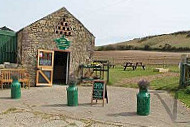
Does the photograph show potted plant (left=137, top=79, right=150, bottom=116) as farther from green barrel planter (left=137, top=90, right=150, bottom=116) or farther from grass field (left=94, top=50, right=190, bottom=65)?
grass field (left=94, top=50, right=190, bottom=65)

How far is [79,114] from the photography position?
7.39 metres

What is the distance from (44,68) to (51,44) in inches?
56.7

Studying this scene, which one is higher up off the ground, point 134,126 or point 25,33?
point 25,33

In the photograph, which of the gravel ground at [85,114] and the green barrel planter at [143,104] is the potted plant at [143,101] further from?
the gravel ground at [85,114]

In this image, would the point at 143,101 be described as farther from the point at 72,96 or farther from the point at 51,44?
the point at 51,44

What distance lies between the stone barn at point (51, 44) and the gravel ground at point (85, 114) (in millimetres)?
3886

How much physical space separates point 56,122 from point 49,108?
1.78 m

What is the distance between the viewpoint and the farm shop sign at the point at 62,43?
14109 millimetres

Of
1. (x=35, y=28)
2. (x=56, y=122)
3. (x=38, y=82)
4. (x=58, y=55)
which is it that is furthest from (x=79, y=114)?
(x=58, y=55)

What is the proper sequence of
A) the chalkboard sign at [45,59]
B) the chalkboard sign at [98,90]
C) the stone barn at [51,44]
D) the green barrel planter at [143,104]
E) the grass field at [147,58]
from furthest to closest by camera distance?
the grass field at [147,58]
the chalkboard sign at [45,59]
the stone barn at [51,44]
the chalkboard sign at [98,90]
the green barrel planter at [143,104]

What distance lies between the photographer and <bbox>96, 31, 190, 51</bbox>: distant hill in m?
54.6

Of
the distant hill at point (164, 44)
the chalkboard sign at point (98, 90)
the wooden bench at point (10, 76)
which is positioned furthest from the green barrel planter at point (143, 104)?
the distant hill at point (164, 44)

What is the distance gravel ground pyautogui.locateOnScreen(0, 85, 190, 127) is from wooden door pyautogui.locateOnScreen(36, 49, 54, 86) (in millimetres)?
3713

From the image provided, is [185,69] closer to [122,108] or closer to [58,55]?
[122,108]
